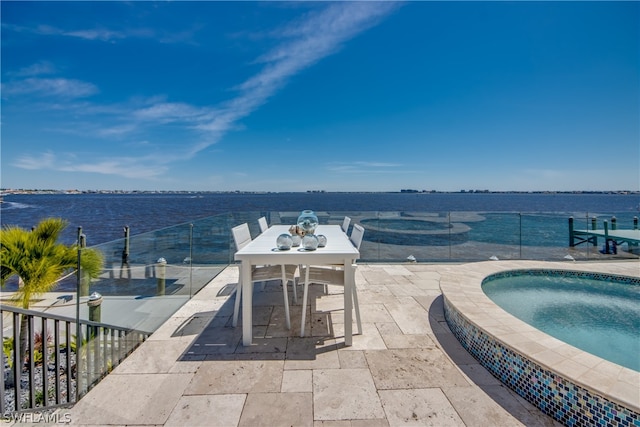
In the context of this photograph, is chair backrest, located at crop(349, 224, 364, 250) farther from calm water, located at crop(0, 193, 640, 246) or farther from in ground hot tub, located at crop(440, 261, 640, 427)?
calm water, located at crop(0, 193, 640, 246)

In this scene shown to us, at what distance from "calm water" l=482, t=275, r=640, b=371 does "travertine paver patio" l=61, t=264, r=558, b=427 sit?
1.05 meters

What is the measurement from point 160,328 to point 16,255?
125 centimetres

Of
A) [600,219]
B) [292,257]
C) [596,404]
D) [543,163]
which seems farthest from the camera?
[543,163]

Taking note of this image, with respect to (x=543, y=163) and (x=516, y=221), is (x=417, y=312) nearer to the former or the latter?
(x=516, y=221)

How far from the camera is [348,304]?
227cm

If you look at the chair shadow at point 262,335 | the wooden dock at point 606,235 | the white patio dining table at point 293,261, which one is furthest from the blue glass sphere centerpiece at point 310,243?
the wooden dock at point 606,235

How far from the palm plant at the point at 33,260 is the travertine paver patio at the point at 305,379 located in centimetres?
90

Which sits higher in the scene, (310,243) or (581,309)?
(310,243)

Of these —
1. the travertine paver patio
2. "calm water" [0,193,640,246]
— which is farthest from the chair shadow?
"calm water" [0,193,640,246]

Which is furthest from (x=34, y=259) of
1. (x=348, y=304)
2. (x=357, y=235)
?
(x=357, y=235)

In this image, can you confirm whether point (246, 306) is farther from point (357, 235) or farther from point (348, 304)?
point (357, 235)

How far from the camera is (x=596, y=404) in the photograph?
4.25 ft

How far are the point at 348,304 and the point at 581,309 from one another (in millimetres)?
2833

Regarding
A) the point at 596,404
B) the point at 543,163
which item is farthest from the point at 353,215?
the point at 543,163
